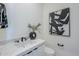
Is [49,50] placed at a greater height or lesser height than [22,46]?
lesser

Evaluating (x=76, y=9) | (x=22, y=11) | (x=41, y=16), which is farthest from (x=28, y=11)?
(x=76, y=9)

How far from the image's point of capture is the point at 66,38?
1436mm

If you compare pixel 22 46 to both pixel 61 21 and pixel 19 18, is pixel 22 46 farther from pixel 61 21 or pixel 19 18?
pixel 61 21

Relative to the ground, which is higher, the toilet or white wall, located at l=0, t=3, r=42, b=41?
white wall, located at l=0, t=3, r=42, b=41

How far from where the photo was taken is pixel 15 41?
1.50 meters

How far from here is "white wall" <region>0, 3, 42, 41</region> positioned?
1463 mm

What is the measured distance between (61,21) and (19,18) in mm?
652

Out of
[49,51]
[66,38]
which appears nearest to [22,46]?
[49,51]

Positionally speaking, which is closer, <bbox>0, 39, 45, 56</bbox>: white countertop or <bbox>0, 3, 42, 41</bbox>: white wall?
<bbox>0, 39, 45, 56</bbox>: white countertop

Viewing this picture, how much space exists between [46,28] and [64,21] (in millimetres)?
289

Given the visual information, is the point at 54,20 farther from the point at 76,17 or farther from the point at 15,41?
the point at 15,41

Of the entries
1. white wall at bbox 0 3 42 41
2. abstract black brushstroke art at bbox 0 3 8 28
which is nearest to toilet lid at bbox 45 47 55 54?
white wall at bbox 0 3 42 41

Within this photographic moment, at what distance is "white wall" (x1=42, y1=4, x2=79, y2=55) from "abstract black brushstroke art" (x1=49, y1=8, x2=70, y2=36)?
5 cm

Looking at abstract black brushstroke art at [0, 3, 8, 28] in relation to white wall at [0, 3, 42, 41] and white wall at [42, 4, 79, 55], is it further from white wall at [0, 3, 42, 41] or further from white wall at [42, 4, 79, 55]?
white wall at [42, 4, 79, 55]
